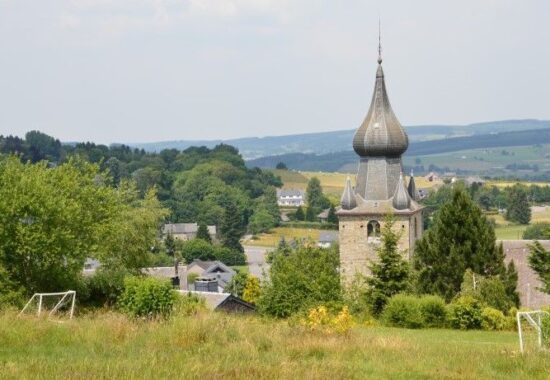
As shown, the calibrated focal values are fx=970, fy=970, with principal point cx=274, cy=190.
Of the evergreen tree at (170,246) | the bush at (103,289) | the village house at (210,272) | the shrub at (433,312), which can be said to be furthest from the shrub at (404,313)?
the evergreen tree at (170,246)

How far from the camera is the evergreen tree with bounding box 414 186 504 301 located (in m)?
29.5

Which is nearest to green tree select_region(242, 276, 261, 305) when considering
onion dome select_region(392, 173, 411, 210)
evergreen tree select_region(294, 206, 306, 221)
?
onion dome select_region(392, 173, 411, 210)

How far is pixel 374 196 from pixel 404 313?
23188 mm

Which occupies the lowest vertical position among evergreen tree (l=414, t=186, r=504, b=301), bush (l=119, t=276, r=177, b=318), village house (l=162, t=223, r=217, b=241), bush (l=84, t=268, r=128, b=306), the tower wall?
village house (l=162, t=223, r=217, b=241)

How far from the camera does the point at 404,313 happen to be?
A: 69.5 ft

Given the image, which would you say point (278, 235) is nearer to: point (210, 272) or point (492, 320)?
point (210, 272)

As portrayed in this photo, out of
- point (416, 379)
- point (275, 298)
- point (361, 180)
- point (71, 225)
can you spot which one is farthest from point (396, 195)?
point (416, 379)

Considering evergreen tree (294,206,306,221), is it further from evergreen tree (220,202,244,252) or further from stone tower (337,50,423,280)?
stone tower (337,50,423,280)

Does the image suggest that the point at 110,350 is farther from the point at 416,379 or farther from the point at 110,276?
the point at 110,276

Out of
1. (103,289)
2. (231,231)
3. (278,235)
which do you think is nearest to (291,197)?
(278,235)

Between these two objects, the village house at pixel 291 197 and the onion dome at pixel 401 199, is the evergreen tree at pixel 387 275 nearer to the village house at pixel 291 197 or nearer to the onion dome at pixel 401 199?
the onion dome at pixel 401 199

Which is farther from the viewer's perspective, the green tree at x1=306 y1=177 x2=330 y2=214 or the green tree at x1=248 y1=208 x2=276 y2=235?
the green tree at x1=306 y1=177 x2=330 y2=214

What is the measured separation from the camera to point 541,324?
1191cm

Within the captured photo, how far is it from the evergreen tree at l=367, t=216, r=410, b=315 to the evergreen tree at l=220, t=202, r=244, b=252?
80972 millimetres
